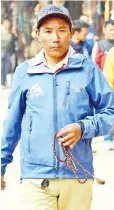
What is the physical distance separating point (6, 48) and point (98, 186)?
10.9m

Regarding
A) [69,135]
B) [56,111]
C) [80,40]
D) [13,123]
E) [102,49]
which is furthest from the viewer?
[80,40]

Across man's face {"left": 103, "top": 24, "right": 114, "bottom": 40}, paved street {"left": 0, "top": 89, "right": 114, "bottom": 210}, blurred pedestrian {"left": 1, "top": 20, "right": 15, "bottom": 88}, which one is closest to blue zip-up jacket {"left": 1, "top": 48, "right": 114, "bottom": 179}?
paved street {"left": 0, "top": 89, "right": 114, "bottom": 210}

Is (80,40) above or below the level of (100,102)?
above

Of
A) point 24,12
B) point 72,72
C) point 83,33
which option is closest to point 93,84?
point 72,72

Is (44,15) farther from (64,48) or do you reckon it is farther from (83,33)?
(83,33)

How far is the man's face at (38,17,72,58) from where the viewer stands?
3131mm

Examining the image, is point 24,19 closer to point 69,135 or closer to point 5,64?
point 5,64

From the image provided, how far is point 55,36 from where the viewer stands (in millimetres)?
3123

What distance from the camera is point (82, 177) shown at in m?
3.10

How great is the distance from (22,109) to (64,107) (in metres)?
0.31

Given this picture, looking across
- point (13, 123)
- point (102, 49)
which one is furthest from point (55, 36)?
point (102, 49)

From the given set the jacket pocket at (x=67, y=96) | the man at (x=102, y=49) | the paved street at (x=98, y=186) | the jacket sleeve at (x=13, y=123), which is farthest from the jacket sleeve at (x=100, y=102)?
the man at (x=102, y=49)

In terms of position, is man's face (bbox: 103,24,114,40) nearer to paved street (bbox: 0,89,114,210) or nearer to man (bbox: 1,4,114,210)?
paved street (bbox: 0,89,114,210)

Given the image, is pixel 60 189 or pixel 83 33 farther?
pixel 83 33
